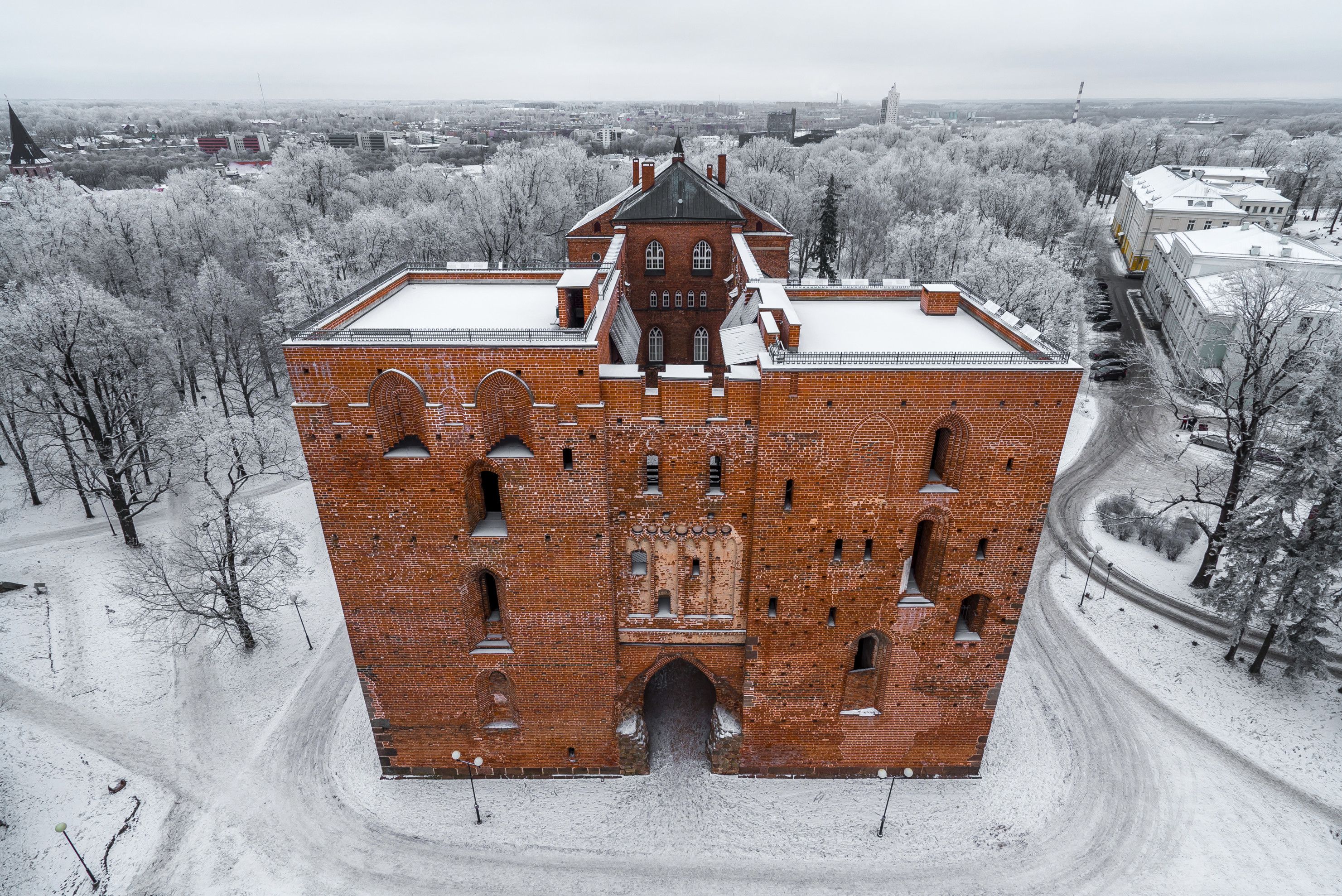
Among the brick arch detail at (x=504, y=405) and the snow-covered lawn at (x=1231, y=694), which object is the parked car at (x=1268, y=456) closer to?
the snow-covered lawn at (x=1231, y=694)

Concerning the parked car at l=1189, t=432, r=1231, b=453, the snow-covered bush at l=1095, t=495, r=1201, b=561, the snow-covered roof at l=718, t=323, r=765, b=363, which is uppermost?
the snow-covered roof at l=718, t=323, r=765, b=363

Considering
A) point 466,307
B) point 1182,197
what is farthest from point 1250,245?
point 466,307

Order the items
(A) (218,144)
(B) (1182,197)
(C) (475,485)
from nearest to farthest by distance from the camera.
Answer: (C) (475,485) → (B) (1182,197) → (A) (218,144)

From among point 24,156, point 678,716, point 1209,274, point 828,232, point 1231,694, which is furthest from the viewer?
point 24,156

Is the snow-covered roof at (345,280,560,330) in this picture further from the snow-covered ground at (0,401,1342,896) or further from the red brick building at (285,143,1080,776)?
the snow-covered ground at (0,401,1342,896)

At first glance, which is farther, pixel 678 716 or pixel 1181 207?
pixel 1181 207

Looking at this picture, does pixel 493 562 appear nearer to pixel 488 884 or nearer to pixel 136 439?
pixel 488 884

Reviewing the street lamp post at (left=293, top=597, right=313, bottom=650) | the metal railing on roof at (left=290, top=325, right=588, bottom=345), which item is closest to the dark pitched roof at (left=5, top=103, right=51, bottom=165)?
the street lamp post at (left=293, top=597, right=313, bottom=650)

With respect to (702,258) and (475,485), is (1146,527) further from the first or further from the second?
(475,485)
